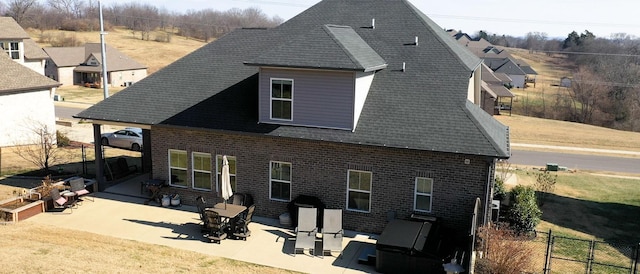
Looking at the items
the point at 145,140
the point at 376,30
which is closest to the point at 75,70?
the point at 145,140

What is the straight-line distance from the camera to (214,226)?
623 inches

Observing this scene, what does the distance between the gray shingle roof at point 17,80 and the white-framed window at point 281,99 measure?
20760mm

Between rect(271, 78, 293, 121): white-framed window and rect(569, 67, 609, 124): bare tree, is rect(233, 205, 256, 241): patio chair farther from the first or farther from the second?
rect(569, 67, 609, 124): bare tree

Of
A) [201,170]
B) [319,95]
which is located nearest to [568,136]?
[319,95]

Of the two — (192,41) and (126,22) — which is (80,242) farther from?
(126,22)

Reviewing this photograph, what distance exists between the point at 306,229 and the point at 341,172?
2.41m

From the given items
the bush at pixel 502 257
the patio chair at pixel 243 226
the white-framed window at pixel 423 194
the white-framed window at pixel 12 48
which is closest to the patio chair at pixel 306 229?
the patio chair at pixel 243 226

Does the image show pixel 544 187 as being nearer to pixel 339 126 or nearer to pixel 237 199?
pixel 339 126

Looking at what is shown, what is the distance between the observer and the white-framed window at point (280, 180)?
17806 millimetres

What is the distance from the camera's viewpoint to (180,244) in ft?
50.8

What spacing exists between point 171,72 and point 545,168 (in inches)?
955

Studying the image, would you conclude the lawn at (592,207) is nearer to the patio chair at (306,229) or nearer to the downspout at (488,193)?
the downspout at (488,193)

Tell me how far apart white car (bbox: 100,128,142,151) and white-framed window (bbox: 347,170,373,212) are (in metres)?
19.3

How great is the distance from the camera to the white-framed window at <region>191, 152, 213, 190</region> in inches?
742
